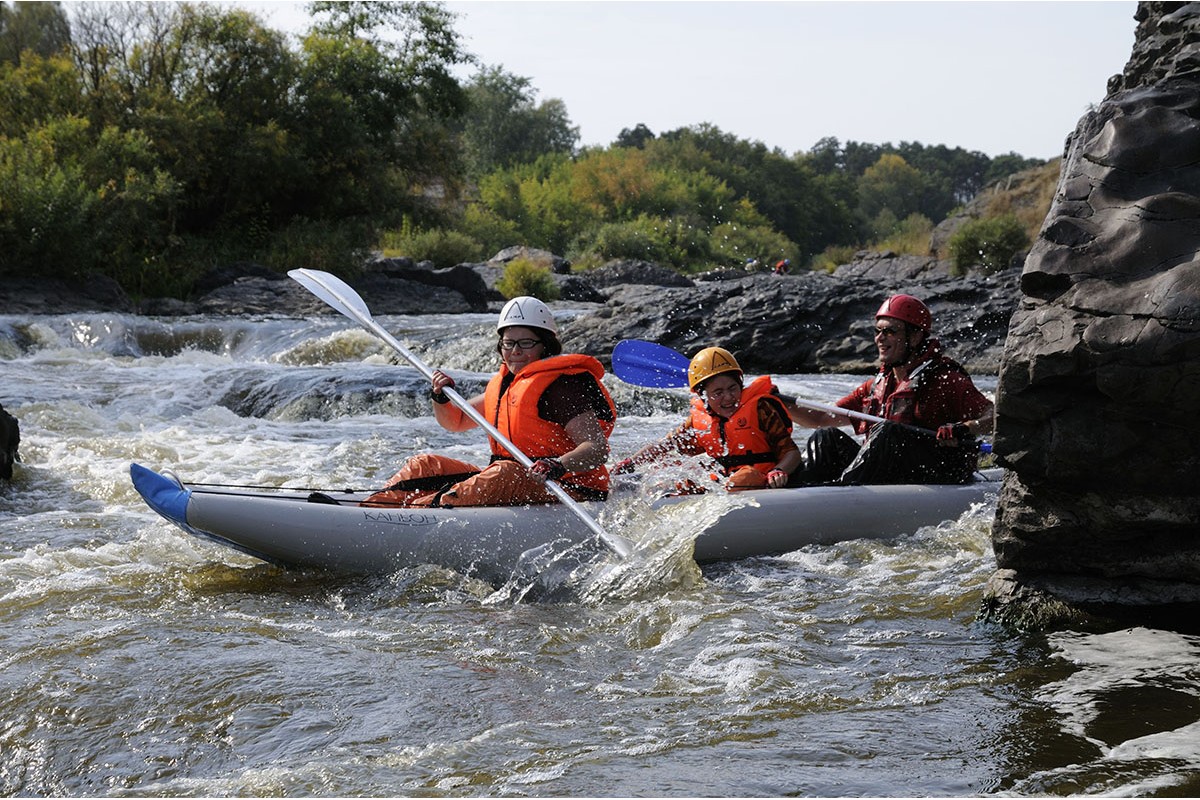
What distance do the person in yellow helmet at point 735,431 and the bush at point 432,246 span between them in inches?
681

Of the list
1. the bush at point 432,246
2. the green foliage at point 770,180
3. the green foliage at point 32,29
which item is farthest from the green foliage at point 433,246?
the green foliage at point 770,180

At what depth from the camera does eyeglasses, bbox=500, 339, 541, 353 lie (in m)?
4.55

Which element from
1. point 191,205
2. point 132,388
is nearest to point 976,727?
point 132,388

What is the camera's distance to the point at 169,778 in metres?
2.63

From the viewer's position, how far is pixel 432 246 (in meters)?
22.2

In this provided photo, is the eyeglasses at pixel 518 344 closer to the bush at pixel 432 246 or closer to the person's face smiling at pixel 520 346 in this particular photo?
the person's face smiling at pixel 520 346

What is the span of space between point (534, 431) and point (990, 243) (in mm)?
19359

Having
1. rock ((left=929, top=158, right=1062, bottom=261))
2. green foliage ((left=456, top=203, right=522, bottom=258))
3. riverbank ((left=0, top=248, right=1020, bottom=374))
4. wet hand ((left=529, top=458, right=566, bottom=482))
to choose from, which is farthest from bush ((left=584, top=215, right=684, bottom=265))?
wet hand ((left=529, top=458, right=566, bottom=482))

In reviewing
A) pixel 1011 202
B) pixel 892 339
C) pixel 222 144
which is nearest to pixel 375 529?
pixel 892 339

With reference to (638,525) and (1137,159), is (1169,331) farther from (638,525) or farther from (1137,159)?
(638,525)

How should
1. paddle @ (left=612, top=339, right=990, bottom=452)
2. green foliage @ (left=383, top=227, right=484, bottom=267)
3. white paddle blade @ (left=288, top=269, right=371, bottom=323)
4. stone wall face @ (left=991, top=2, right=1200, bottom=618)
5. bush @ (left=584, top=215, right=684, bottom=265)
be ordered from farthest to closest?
bush @ (left=584, top=215, right=684, bottom=265), green foliage @ (left=383, top=227, right=484, bottom=267), white paddle blade @ (left=288, top=269, right=371, bottom=323), paddle @ (left=612, top=339, right=990, bottom=452), stone wall face @ (left=991, top=2, right=1200, bottom=618)

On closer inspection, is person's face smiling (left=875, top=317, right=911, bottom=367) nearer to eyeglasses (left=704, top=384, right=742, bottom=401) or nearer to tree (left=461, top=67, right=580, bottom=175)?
eyeglasses (left=704, top=384, right=742, bottom=401)

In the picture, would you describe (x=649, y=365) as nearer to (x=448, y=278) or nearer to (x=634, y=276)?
(x=448, y=278)

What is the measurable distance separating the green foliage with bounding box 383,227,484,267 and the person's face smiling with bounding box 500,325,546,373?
17.5 m
